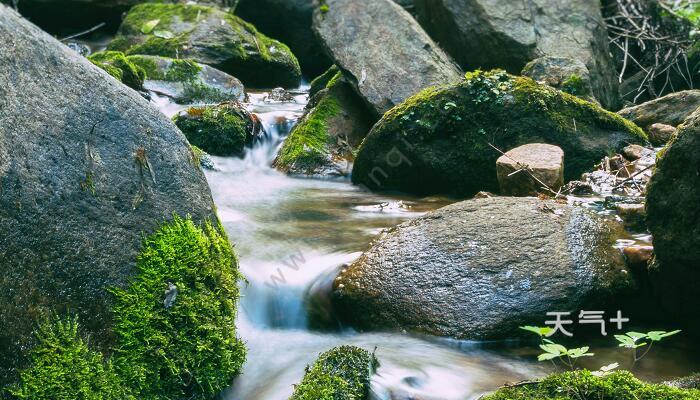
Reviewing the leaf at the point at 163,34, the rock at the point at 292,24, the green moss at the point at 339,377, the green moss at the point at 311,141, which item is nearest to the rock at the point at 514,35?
the green moss at the point at 311,141

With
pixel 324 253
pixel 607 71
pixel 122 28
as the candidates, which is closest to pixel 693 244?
pixel 324 253

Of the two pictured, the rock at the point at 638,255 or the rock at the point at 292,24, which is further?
the rock at the point at 292,24

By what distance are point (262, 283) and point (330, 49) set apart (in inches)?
195

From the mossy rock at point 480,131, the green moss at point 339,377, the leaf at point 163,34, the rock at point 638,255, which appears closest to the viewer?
the green moss at point 339,377

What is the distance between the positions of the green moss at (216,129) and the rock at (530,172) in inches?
137

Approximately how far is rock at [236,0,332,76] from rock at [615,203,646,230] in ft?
29.0

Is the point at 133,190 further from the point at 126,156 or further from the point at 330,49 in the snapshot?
the point at 330,49

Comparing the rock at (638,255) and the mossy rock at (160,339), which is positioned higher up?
the rock at (638,255)

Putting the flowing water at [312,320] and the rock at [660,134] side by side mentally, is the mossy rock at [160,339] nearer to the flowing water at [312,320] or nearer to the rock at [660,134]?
the flowing water at [312,320]

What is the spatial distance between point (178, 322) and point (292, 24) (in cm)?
1092

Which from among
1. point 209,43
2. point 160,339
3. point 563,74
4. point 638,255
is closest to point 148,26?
point 209,43

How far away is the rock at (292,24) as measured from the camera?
13.3 metres

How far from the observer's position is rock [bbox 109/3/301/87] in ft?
37.1

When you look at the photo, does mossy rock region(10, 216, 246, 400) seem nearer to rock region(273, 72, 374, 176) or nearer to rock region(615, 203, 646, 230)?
rock region(615, 203, 646, 230)
